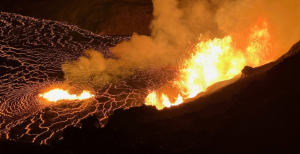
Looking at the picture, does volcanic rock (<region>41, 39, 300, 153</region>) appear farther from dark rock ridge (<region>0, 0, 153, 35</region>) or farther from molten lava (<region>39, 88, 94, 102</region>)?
dark rock ridge (<region>0, 0, 153, 35</region>)

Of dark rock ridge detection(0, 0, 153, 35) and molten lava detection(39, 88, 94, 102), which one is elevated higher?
dark rock ridge detection(0, 0, 153, 35)

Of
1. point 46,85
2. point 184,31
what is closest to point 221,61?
point 184,31

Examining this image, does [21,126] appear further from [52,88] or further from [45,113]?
[52,88]

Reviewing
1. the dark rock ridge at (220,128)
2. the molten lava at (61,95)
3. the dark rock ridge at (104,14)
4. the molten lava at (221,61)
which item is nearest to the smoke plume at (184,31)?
the molten lava at (221,61)

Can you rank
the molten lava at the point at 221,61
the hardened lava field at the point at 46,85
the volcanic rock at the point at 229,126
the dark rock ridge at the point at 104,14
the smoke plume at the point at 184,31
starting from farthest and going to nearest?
the dark rock ridge at the point at 104,14 < the molten lava at the point at 221,61 < the smoke plume at the point at 184,31 < the hardened lava field at the point at 46,85 < the volcanic rock at the point at 229,126

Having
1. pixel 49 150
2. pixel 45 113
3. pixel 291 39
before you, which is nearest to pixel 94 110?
pixel 45 113

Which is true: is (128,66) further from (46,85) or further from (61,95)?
(61,95)

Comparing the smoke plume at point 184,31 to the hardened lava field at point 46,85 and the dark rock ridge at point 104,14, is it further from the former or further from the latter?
the dark rock ridge at point 104,14

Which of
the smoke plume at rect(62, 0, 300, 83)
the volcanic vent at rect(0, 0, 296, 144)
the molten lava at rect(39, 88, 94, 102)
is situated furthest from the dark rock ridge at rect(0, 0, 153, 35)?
the molten lava at rect(39, 88, 94, 102)
